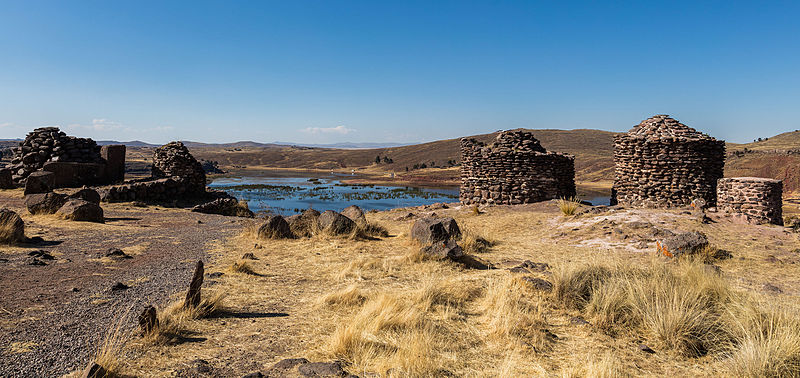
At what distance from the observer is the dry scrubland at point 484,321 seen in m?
3.52

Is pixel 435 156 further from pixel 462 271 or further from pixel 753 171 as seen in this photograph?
pixel 462 271

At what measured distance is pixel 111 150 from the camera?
19.0 m

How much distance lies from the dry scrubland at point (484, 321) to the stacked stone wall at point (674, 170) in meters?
Answer: 5.96

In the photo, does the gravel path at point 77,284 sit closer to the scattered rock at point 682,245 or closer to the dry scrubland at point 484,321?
the dry scrubland at point 484,321

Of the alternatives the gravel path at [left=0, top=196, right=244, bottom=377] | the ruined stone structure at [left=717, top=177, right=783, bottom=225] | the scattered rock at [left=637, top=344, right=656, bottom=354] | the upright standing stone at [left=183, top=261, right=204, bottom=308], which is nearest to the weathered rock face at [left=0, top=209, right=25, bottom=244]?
the gravel path at [left=0, top=196, right=244, bottom=377]

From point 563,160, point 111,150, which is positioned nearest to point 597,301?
point 563,160

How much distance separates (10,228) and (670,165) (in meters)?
16.6

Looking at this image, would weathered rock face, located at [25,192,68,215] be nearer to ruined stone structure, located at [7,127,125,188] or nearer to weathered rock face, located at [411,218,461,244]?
ruined stone structure, located at [7,127,125,188]

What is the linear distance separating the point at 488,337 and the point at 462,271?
2866 millimetres

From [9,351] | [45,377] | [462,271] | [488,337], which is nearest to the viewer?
[45,377]

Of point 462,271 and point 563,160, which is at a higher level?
point 563,160

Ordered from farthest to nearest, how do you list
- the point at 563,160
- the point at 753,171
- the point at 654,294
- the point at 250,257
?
the point at 753,171 → the point at 563,160 → the point at 250,257 → the point at 654,294

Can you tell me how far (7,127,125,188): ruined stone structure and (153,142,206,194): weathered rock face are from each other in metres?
1.81

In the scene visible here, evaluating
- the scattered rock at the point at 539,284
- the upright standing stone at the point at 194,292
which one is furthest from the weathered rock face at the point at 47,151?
the scattered rock at the point at 539,284
